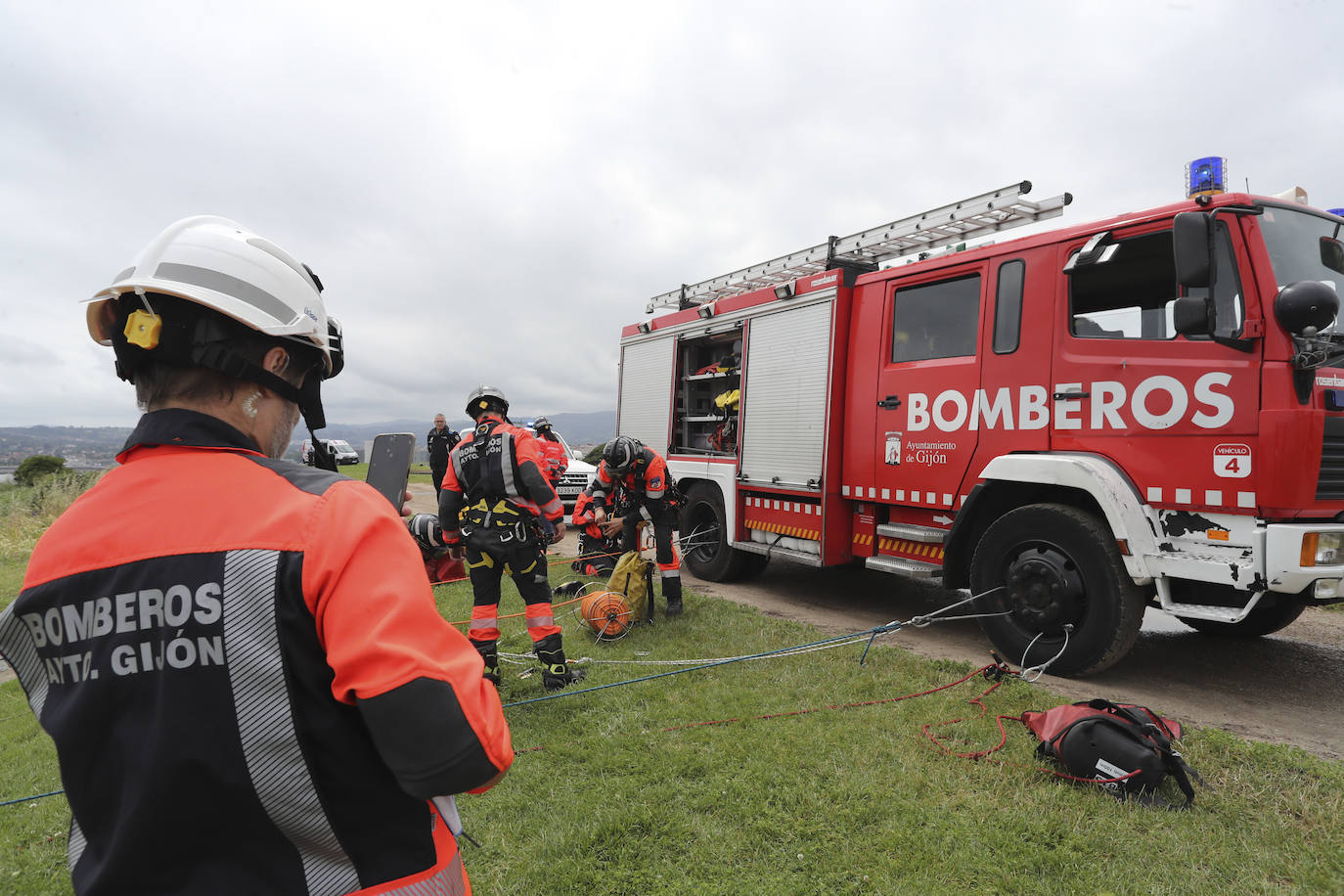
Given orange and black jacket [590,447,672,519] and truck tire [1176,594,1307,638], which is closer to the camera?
truck tire [1176,594,1307,638]

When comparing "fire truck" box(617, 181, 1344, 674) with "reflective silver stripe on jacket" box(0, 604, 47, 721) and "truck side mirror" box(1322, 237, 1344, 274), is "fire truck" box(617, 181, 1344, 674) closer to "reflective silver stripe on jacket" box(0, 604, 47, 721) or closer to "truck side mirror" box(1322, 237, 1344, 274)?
"truck side mirror" box(1322, 237, 1344, 274)

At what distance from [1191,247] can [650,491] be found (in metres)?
4.46

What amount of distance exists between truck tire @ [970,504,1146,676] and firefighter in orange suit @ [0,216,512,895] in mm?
4244

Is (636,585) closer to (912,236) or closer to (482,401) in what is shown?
(482,401)

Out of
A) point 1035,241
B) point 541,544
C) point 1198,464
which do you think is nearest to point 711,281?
point 1035,241

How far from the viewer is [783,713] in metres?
3.94

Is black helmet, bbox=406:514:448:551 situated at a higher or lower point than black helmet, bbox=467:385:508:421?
lower

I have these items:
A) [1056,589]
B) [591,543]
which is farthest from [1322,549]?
[591,543]

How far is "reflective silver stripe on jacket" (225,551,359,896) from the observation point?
3.29ft

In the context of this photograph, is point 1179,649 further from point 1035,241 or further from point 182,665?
point 182,665

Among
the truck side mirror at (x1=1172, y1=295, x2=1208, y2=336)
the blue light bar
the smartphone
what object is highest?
the blue light bar

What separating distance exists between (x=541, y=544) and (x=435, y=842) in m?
3.63

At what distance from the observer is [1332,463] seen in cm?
373

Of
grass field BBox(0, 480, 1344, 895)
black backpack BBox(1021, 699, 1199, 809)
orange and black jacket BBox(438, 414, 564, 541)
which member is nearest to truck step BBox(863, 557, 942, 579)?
grass field BBox(0, 480, 1344, 895)
